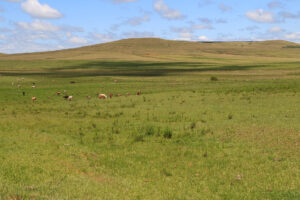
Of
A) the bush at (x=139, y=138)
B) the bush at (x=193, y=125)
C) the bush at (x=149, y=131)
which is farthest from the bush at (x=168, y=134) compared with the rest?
the bush at (x=193, y=125)

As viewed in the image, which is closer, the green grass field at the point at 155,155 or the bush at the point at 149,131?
the green grass field at the point at 155,155

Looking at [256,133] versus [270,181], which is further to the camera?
[256,133]

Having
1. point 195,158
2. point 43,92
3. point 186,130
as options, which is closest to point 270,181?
point 195,158

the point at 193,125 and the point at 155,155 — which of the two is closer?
the point at 155,155

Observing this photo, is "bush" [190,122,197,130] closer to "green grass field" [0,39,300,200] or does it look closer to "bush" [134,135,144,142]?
"green grass field" [0,39,300,200]

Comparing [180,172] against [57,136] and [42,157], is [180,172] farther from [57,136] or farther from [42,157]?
[57,136]

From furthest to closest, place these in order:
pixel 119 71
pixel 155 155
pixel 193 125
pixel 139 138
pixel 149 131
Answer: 1. pixel 119 71
2. pixel 193 125
3. pixel 149 131
4. pixel 139 138
5. pixel 155 155

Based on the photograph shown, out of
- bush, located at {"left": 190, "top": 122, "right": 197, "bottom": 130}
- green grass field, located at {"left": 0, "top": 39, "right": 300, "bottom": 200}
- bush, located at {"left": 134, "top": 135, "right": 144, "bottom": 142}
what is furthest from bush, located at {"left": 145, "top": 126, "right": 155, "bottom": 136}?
bush, located at {"left": 190, "top": 122, "right": 197, "bottom": 130}


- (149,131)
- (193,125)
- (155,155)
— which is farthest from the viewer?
(193,125)

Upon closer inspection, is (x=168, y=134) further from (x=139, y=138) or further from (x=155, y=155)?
(x=155, y=155)

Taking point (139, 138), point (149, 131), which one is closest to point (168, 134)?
point (149, 131)

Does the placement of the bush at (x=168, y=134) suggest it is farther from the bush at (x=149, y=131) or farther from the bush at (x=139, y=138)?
the bush at (x=139, y=138)

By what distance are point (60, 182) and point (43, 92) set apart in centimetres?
3171

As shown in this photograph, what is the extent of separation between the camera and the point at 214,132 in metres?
17.0
